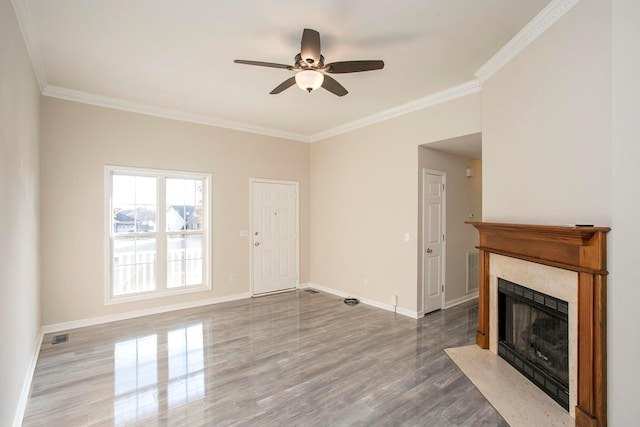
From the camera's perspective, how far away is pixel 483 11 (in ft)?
7.90

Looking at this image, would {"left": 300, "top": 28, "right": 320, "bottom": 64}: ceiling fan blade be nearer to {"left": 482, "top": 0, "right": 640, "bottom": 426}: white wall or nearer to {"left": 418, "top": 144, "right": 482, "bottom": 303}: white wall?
{"left": 482, "top": 0, "right": 640, "bottom": 426}: white wall

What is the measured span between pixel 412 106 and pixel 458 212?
188 centimetres

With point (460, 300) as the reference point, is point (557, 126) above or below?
above

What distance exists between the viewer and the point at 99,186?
4238 millimetres

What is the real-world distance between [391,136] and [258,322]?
3269 mm

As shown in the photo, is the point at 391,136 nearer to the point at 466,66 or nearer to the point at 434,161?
the point at 434,161

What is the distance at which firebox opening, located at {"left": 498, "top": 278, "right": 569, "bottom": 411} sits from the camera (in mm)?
2404

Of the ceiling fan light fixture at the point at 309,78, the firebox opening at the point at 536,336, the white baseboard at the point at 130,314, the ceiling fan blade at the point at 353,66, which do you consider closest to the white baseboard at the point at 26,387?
the white baseboard at the point at 130,314

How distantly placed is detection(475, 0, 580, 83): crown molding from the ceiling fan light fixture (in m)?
1.72

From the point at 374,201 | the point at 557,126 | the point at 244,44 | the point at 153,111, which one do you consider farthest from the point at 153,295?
the point at 557,126

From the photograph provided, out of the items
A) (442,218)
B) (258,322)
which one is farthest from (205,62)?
(442,218)

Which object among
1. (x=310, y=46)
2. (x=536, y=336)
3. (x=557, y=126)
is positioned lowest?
(x=536, y=336)

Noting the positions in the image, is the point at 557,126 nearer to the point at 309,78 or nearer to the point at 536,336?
the point at 536,336

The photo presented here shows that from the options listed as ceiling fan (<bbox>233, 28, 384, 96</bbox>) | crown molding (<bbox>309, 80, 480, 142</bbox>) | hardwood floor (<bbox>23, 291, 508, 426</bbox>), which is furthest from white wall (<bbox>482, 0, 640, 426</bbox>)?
ceiling fan (<bbox>233, 28, 384, 96</bbox>)
